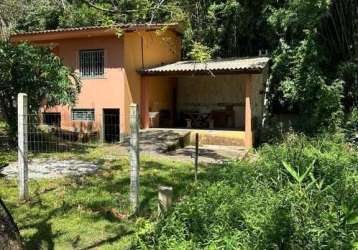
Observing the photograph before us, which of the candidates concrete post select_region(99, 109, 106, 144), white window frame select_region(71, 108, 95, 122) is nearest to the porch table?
concrete post select_region(99, 109, 106, 144)

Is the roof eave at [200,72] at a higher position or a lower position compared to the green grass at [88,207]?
higher

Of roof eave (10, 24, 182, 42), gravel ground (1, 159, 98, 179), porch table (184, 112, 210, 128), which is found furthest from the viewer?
porch table (184, 112, 210, 128)

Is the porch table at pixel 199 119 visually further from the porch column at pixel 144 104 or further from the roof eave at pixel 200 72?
the roof eave at pixel 200 72

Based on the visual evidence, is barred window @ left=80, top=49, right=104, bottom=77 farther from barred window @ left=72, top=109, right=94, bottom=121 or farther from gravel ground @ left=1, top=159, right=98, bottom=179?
gravel ground @ left=1, top=159, right=98, bottom=179

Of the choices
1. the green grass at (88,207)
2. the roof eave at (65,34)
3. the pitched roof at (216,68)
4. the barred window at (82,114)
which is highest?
the roof eave at (65,34)

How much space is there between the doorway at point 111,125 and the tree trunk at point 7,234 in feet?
43.2

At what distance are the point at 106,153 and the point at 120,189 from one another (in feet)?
13.8

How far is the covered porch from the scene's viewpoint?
677 inches

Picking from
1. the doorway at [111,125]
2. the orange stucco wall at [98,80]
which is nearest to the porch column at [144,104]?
the doorway at [111,125]

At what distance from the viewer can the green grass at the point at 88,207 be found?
6094 millimetres

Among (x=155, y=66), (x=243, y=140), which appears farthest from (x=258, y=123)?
(x=155, y=66)

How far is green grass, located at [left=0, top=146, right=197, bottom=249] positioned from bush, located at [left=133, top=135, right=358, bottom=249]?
1.93ft

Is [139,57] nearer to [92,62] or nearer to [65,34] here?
[92,62]

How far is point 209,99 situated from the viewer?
2169 cm
